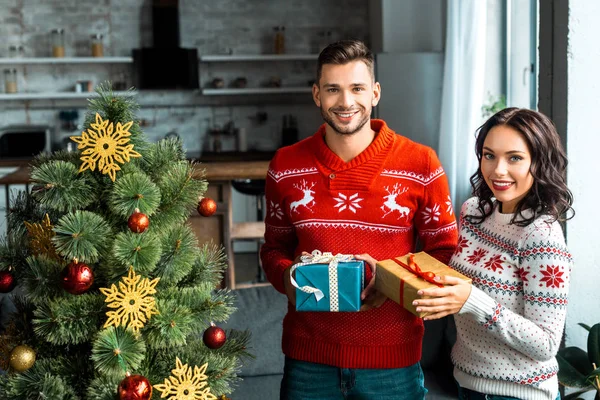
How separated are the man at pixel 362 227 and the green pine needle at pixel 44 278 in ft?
1.72

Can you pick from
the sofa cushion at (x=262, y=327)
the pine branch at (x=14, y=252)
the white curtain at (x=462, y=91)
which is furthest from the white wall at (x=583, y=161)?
the white curtain at (x=462, y=91)

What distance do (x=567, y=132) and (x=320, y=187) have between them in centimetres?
134

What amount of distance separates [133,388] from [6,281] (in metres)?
0.35

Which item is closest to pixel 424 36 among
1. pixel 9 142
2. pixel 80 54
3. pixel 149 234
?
pixel 80 54

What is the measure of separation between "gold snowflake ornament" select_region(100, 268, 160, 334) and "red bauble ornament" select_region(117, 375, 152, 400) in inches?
3.9

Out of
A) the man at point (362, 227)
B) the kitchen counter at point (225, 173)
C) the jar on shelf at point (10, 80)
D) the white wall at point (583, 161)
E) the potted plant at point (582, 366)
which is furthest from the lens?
the jar on shelf at point (10, 80)

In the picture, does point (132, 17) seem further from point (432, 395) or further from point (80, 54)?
point (432, 395)

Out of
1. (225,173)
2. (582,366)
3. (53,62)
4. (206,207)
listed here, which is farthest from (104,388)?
(53,62)

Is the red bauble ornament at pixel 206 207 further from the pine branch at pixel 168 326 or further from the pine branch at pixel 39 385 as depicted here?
the pine branch at pixel 39 385

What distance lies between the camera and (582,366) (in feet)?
8.62

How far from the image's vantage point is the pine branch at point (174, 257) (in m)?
1.45

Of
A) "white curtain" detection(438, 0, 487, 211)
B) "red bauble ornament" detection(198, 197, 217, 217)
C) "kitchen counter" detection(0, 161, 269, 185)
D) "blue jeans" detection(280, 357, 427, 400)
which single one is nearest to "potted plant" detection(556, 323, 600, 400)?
"blue jeans" detection(280, 357, 427, 400)

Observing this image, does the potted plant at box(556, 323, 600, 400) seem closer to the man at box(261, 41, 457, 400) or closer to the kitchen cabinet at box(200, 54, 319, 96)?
the man at box(261, 41, 457, 400)

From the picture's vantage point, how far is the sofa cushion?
3031 mm
